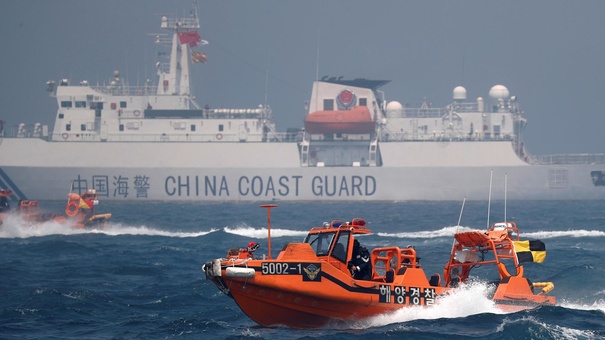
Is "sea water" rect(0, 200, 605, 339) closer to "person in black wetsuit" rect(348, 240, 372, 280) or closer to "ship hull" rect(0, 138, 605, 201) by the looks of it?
"person in black wetsuit" rect(348, 240, 372, 280)

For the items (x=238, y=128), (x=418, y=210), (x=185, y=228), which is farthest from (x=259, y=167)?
(x=185, y=228)

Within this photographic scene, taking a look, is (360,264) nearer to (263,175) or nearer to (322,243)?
(322,243)

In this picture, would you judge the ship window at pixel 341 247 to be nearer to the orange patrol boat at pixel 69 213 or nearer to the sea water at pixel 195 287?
the sea water at pixel 195 287

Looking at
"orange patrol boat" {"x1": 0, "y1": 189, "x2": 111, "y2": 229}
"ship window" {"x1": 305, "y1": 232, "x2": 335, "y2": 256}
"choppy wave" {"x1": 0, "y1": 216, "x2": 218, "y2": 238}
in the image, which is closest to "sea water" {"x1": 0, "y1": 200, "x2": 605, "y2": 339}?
"choppy wave" {"x1": 0, "y1": 216, "x2": 218, "y2": 238}

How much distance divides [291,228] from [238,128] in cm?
3085

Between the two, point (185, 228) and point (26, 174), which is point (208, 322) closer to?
point (185, 228)

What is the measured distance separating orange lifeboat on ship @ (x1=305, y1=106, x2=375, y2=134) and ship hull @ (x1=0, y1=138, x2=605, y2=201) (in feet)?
13.2

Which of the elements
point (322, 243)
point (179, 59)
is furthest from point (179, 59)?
point (322, 243)

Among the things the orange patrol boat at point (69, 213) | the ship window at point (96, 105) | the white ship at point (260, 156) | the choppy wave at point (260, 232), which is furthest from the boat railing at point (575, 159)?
the orange patrol boat at point (69, 213)

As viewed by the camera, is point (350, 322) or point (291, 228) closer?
point (350, 322)

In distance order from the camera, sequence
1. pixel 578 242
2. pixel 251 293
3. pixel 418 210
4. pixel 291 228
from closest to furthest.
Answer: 1. pixel 251 293
2. pixel 578 242
3. pixel 291 228
4. pixel 418 210

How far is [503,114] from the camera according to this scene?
72.3 m

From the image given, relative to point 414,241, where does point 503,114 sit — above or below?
above

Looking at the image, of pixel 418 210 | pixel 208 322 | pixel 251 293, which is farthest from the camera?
pixel 418 210
